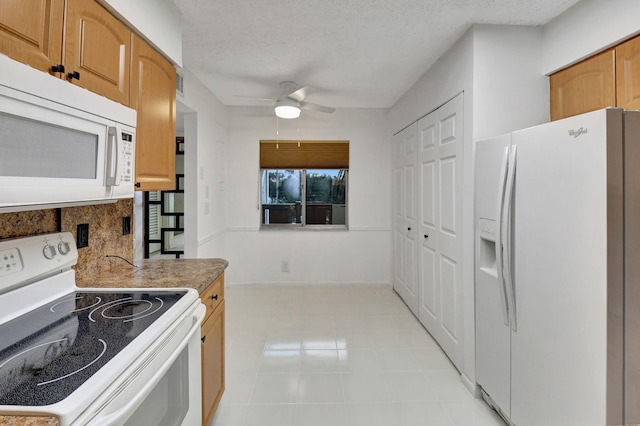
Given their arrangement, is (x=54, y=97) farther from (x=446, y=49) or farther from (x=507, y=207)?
(x=446, y=49)

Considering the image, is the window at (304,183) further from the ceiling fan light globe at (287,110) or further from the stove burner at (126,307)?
the stove burner at (126,307)

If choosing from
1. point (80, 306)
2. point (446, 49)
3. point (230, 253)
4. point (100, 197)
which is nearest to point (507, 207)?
point (446, 49)

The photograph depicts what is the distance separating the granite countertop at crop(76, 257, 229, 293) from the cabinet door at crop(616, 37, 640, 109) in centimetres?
239

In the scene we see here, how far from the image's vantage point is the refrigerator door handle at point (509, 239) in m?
1.66

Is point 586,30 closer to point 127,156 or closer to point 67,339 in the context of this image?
point 127,156

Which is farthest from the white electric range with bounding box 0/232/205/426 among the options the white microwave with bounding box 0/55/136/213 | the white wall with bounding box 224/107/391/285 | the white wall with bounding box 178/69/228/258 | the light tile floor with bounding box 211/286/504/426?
the white wall with bounding box 224/107/391/285

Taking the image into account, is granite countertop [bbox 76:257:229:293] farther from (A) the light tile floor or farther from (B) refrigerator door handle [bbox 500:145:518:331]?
(B) refrigerator door handle [bbox 500:145:518:331]

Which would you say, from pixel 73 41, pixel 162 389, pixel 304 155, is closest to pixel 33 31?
pixel 73 41

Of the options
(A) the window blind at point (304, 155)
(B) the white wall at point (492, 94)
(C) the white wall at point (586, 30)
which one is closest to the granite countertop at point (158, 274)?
(B) the white wall at point (492, 94)

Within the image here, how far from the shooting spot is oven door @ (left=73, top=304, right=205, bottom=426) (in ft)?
2.52

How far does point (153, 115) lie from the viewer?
5.87ft

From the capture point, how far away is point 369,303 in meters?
3.80

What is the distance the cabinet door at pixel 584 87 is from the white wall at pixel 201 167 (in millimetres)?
2931

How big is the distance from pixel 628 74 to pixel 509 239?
3.54 ft
